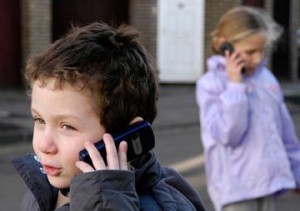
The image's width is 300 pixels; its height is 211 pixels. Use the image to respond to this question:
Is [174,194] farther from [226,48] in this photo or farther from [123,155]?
[226,48]

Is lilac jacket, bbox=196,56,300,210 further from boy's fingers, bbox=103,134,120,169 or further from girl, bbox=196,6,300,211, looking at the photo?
boy's fingers, bbox=103,134,120,169

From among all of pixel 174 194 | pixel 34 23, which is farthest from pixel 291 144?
pixel 34 23

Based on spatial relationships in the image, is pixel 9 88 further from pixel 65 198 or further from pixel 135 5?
pixel 65 198

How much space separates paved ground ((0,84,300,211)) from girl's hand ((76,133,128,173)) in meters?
6.08

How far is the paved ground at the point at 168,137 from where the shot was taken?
8.59m

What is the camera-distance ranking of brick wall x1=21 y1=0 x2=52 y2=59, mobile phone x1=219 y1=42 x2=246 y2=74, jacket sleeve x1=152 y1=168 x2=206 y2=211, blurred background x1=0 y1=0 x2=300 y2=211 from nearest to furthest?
jacket sleeve x1=152 y1=168 x2=206 y2=211
mobile phone x1=219 y1=42 x2=246 y2=74
blurred background x1=0 y1=0 x2=300 y2=211
brick wall x1=21 y1=0 x2=52 y2=59

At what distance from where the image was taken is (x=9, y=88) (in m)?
16.5

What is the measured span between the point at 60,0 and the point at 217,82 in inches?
527

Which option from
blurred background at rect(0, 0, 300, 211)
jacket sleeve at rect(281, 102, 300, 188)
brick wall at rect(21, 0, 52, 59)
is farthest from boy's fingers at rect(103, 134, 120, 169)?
brick wall at rect(21, 0, 52, 59)

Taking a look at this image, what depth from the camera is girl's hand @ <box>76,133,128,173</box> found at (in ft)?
5.95

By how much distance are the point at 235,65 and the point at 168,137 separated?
843cm

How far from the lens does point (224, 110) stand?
4.15 meters

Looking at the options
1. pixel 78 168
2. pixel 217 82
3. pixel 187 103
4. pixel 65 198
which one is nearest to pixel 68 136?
pixel 78 168

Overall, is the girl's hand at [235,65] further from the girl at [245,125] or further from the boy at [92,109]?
→ the boy at [92,109]
